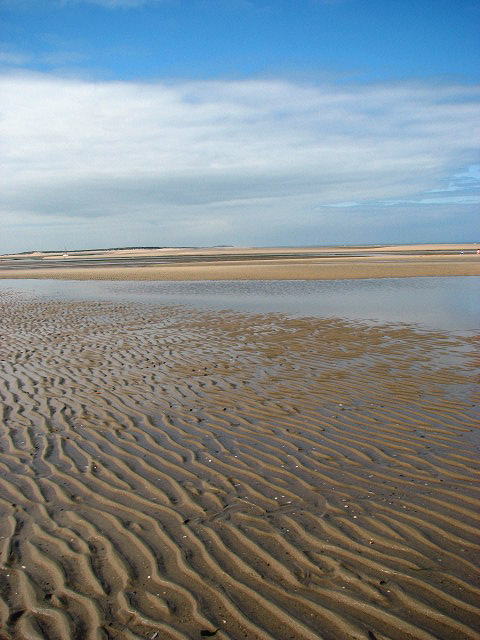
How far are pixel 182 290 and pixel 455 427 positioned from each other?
73.2 feet

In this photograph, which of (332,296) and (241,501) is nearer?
(241,501)

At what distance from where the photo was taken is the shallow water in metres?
17.6

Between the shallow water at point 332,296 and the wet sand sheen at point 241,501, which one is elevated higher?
the shallow water at point 332,296

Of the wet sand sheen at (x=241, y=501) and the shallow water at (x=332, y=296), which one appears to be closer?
the wet sand sheen at (x=241, y=501)

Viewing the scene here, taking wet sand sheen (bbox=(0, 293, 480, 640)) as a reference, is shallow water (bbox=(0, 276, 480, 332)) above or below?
above

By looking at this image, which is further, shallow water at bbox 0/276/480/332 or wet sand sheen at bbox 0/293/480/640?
shallow water at bbox 0/276/480/332

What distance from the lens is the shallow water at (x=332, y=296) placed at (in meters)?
17.6

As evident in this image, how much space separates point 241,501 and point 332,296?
19.1 metres

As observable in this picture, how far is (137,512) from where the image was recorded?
499cm

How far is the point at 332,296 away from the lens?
77.4 ft

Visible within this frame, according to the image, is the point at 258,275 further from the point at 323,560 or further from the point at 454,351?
the point at 323,560

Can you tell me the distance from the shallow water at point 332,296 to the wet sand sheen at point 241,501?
279 inches

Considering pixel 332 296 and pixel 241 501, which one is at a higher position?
pixel 332 296

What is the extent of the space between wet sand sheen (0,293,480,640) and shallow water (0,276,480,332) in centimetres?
708
